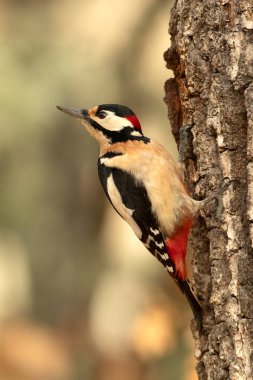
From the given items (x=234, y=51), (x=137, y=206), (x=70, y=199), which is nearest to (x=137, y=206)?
(x=137, y=206)

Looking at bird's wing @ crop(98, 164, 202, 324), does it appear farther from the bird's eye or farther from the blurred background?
the blurred background

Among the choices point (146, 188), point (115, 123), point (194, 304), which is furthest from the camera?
point (115, 123)

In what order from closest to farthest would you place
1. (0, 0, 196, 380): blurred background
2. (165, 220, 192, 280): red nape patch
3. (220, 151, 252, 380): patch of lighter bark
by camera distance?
(220, 151, 252, 380): patch of lighter bark → (165, 220, 192, 280): red nape patch → (0, 0, 196, 380): blurred background

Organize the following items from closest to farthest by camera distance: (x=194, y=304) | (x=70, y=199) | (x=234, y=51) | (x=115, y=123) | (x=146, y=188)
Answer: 1. (x=234, y=51)
2. (x=194, y=304)
3. (x=146, y=188)
4. (x=115, y=123)
5. (x=70, y=199)

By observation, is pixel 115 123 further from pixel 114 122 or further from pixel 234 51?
pixel 234 51

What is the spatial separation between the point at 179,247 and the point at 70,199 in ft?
24.1

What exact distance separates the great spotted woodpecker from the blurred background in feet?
17.4

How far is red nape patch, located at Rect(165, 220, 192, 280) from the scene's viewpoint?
179 inches

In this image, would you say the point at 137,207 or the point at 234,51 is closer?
the point at 234,51

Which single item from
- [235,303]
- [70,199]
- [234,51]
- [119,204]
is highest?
[234,51]

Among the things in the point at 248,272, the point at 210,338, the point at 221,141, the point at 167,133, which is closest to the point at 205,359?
the point at 210,338

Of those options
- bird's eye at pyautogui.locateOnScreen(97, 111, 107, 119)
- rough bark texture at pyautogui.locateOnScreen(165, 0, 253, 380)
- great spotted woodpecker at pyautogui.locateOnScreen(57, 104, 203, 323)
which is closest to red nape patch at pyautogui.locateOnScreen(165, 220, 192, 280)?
great spotted woodpecker at pyautogui.locateOnScreen(57, 104, 203, 323)

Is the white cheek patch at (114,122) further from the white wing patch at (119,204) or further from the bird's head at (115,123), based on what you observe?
the white wing patch at (119,204)

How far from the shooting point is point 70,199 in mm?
11945
